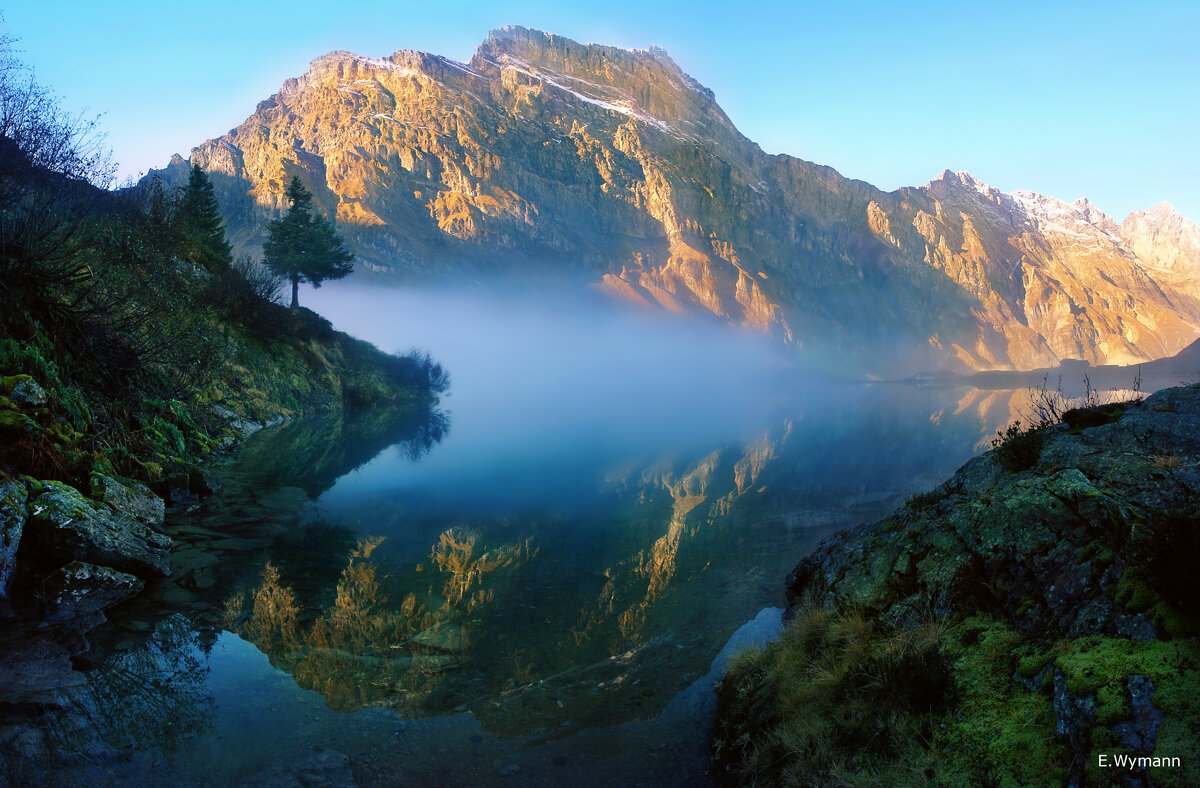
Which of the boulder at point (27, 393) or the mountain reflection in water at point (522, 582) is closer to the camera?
the mountain reflection in water at point (522, 582)

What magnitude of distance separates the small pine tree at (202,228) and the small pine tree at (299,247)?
685 centimetres

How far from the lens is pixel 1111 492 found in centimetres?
686

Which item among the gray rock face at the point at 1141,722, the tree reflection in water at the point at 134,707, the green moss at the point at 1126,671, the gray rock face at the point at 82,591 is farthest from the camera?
the gray rock face at the point at 82,591

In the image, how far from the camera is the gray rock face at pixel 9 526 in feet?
28.3

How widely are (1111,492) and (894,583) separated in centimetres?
282

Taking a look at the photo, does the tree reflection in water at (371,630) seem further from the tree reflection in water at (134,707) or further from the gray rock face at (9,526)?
the gray rock face at (9,526)

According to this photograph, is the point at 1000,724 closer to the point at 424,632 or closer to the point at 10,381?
the point at 424,632

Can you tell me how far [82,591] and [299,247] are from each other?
53.6 m

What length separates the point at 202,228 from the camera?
43625 millimetres

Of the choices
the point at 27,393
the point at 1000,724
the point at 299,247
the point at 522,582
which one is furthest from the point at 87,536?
the point at 299,247

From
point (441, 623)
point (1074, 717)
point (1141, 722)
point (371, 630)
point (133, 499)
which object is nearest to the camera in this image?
point (1141, 722)

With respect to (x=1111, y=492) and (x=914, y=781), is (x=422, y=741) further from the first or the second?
(x=1111, y=492)

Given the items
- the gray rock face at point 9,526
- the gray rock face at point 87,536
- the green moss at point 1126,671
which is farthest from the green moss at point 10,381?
the green moss at point 1126,671

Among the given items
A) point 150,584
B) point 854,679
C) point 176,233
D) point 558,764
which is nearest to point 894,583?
point 854,679
